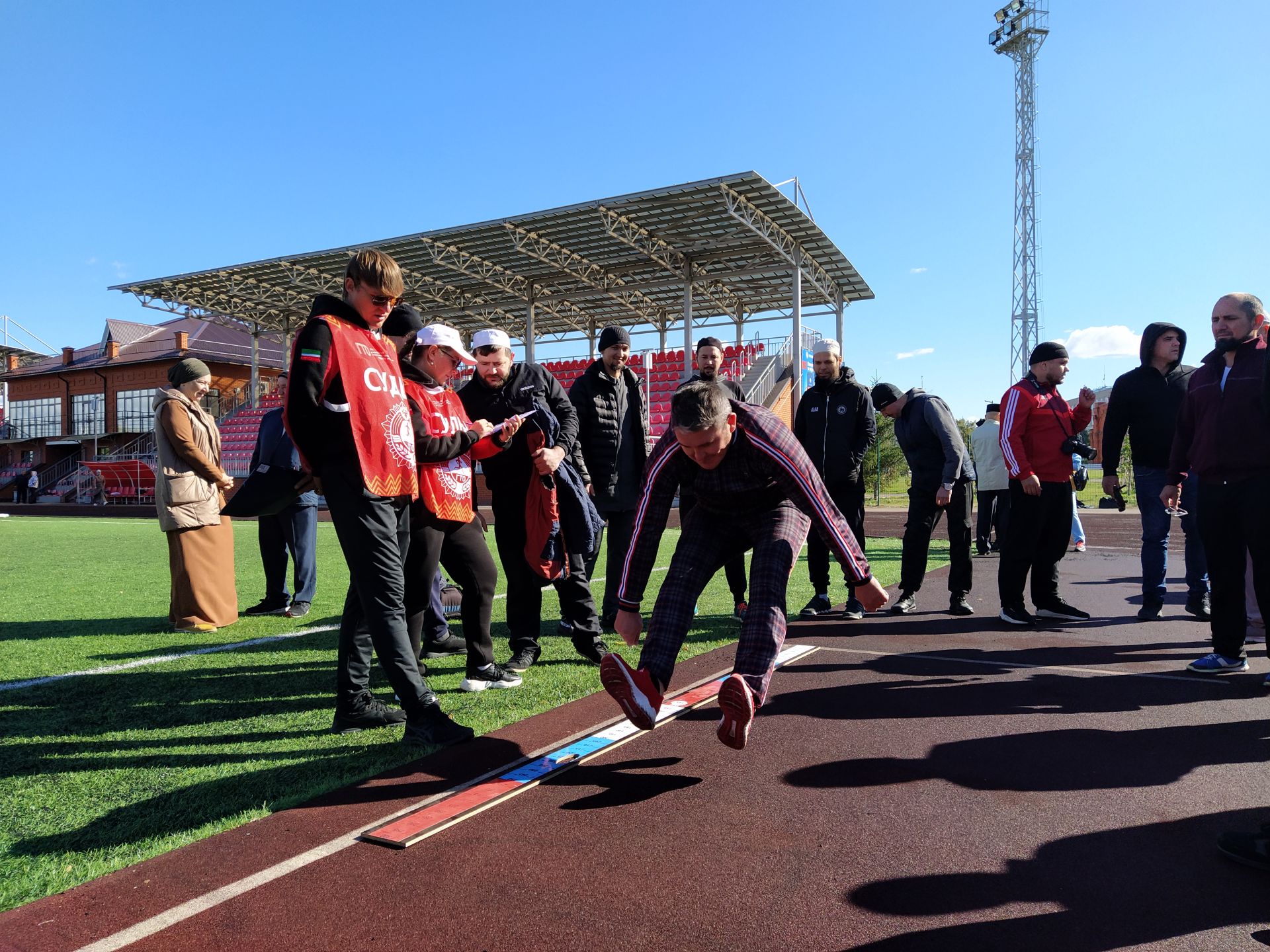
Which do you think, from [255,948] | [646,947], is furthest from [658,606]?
[255,948]

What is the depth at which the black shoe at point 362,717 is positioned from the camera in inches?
134

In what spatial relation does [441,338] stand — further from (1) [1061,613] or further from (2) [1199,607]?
(2) [1199,607]

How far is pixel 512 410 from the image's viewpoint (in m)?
4.42

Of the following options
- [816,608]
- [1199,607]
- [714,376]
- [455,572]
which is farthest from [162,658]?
[1199,607]

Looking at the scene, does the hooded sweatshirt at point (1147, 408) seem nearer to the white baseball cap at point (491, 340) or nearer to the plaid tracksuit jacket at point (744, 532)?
the plaid tracksuit jacket at point (744, 532)

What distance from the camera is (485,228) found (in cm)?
2853

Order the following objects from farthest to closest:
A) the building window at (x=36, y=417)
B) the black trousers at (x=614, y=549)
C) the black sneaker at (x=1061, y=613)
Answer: the building window at (x=36, y=417) → the black sneaker at (x=1061, y=613) → the black trousers at (x=614, y=549)

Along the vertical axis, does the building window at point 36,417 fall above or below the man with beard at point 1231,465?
above

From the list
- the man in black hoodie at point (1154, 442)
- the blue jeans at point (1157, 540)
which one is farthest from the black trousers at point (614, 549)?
the blue jeans at point (1157, 540)

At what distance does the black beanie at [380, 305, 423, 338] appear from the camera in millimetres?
4078

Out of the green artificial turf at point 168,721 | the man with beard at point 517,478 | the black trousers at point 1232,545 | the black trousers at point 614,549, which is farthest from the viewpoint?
the black trousers at point 614,549

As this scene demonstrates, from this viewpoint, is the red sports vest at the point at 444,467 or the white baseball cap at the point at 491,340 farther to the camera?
the white baseball cap at the point at 491,340

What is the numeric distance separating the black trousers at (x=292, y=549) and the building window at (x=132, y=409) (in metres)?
50.0

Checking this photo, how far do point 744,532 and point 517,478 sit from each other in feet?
5.11
